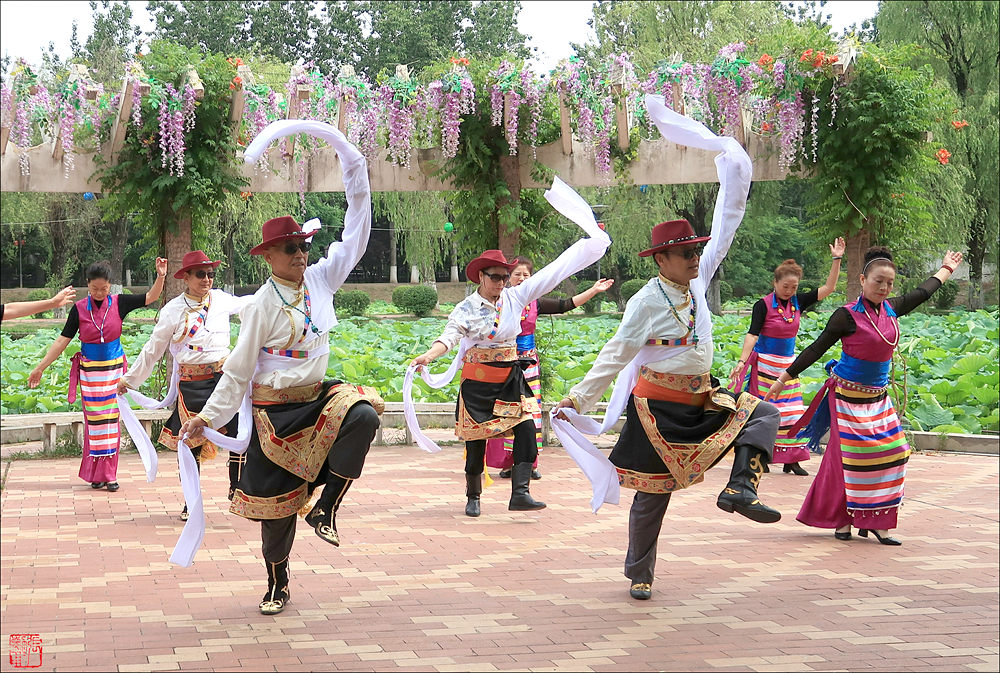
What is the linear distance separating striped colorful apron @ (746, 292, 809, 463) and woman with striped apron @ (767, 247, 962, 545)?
2147mm

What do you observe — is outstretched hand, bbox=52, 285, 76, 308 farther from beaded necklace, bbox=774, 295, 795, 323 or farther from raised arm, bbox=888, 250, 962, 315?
beaded necklace, bbox=774, 295, 795, 323

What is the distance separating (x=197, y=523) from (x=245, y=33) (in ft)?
119

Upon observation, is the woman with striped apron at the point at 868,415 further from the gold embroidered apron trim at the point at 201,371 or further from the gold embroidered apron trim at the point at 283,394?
the gold embroidered apron trim at the point at 201,371

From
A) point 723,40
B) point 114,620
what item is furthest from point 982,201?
point 114,620

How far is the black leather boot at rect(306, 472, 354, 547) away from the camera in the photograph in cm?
504

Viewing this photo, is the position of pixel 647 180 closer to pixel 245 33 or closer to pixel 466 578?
pixel 466 578

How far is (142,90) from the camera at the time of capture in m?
10.5

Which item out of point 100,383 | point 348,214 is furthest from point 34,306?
point 100,383

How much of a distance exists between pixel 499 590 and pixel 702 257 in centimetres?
200

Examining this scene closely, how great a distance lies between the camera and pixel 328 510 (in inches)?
201

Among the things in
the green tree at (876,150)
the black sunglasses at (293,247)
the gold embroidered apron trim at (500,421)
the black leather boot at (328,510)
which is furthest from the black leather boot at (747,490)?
the green tree at (876,150)

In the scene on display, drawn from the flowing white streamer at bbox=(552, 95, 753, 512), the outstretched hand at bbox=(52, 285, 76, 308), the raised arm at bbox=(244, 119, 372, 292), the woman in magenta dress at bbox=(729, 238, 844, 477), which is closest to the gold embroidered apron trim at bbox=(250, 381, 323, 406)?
the raised arm at bbox=(244, 119, 372, 292)

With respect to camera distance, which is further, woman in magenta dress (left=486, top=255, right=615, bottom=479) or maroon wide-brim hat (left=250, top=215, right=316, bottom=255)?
woman in magenta dress (left=486, top=255, right=615, bottom=479)

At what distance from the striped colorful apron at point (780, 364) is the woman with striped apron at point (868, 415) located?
2147mm
